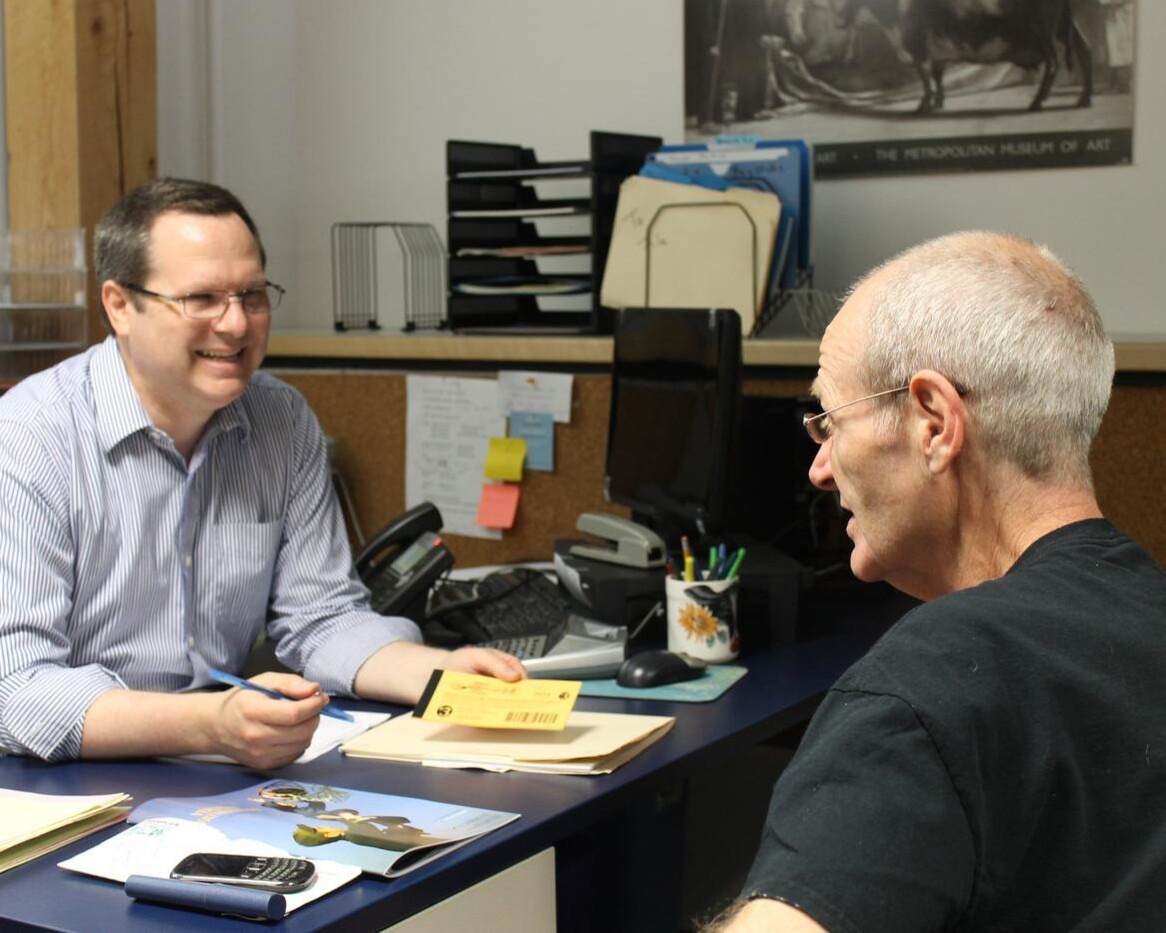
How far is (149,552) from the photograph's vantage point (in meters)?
1.76

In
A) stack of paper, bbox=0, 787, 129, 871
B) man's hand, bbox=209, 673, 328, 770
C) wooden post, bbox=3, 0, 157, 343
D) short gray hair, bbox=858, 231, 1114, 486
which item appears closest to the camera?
short gray hair, bbox=858, 231, 1114, 486

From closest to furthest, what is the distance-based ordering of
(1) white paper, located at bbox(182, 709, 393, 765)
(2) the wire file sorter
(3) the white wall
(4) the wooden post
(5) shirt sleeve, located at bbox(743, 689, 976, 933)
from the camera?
1. (5) shirt sleeve, located at bbox(743, 689, 976, 933)
2. (1) white paper, located at bbox(182, 709, 393, 765)
3. (3) the white wall
4. (4) the wooden post
5. (2) the wire file sorter

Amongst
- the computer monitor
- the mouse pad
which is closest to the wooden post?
the computer monitor

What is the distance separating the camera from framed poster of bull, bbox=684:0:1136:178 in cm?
231

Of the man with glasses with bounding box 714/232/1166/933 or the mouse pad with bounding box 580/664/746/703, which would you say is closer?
the man with glasses with bounding box 714/232/1166/933

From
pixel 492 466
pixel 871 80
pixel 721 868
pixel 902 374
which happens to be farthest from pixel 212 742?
pixel 871 80

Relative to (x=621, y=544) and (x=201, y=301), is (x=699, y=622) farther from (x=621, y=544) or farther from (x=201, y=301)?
(x=201, y=301)

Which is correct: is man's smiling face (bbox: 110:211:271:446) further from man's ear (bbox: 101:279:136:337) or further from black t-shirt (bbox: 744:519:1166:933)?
black t-shirt (bbox: 744:519:1166:933)

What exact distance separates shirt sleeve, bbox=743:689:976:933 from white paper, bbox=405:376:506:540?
5.92 feet

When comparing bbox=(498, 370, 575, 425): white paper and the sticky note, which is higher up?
bbox=(498, 370, 575, 425): white paper

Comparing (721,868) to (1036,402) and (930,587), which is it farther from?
(1036,402)

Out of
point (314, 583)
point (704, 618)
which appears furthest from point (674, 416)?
point (314, 583)

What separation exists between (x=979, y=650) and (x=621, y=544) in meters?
1.19

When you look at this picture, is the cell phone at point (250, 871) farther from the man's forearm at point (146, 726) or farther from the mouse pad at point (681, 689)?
the mouse pad at point (681, 689)
